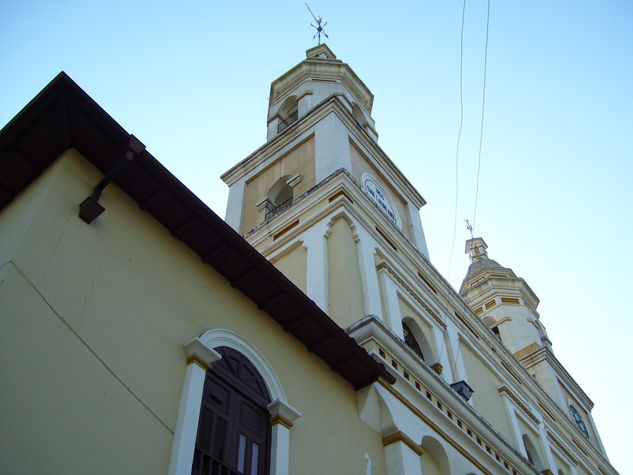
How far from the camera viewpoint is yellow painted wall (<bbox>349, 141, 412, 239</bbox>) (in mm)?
15883

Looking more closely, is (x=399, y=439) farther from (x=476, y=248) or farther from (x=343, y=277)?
(x=476, y=248)

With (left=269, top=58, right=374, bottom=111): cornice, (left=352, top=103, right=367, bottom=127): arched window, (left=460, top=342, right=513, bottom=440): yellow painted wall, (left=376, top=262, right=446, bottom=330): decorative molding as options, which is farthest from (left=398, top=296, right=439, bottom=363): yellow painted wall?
(left=269, top=58, right=374, bottom=111): cornice

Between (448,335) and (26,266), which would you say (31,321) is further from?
(448,335)

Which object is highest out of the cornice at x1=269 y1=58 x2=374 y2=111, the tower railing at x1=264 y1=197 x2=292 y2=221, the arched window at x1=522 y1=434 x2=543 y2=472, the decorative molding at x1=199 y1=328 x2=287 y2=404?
the cornice at x1=269 y1=58 x2=374 y2=111

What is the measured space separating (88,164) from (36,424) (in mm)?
2901

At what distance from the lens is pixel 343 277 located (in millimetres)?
11508

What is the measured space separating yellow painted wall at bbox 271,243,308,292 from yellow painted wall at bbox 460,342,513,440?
12.0 ft

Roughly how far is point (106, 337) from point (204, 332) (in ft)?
4.48

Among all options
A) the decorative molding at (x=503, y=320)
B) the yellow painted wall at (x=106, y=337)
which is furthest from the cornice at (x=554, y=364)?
the yellow painted wall at (x=106, y=337)

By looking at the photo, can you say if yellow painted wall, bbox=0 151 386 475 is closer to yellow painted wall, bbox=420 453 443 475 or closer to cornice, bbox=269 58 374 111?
yellow painted wall, bbox=420 453 443 475

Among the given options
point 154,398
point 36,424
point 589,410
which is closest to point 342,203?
point 154,398

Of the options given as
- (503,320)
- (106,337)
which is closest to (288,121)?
(503,320)

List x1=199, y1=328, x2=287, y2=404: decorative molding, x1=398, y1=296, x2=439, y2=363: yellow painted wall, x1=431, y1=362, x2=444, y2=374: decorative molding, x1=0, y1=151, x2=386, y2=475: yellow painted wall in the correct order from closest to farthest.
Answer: x1=0, y1=151, x2=386, y2=475: yellow painted wall → x1=199, y1=328, x2=287, y2=404: decorative molding → x1=431, y1=362, x2=444, y2=374: decorative molding → x1=398, y1=296, x2=439, y2=363: yellow painted wall

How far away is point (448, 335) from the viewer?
13430 mm
